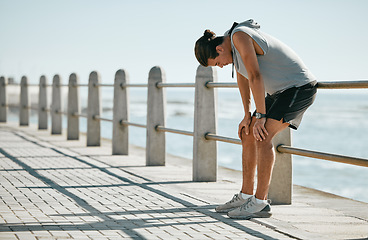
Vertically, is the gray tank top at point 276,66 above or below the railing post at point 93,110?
above

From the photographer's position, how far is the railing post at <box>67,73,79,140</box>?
12.7 metres

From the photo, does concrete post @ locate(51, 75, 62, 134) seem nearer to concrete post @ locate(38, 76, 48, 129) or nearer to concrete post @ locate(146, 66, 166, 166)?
concrete post @ locate(38, 76, 48, 129)

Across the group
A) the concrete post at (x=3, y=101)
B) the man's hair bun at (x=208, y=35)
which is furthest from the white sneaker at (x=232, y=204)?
the concrete post at (x=3, y=101)

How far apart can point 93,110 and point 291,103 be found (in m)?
7.00

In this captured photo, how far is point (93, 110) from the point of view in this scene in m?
11.3

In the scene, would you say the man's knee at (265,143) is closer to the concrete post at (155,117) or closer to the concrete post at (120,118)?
the concrete post at (155,117)

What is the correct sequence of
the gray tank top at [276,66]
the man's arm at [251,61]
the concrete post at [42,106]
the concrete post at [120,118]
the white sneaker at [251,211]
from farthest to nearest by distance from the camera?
1. the concrete post at [42,106]
2. the concrete post at [120,118]
3. the white sneaker at [251,211]
4. the gray tank top at [276,66]
5. the man's arm at [251,61]

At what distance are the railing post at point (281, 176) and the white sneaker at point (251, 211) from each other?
692 mm

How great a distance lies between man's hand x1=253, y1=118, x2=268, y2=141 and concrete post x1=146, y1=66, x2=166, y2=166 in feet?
12.7

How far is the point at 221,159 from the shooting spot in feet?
50.9

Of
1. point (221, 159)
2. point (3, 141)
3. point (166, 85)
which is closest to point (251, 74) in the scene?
point (166, 85)

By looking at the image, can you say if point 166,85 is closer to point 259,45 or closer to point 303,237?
point 259,45

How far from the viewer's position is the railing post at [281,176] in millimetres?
5488

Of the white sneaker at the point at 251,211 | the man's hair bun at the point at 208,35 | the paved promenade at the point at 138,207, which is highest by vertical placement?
the man's hair bun at the point at 208,35
